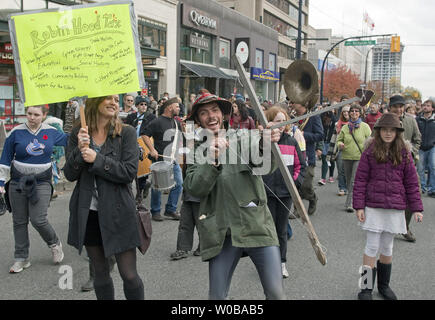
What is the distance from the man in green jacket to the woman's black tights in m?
0.60

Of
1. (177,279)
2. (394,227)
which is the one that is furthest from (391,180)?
(177,279)

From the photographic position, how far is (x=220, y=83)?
34.0 meters

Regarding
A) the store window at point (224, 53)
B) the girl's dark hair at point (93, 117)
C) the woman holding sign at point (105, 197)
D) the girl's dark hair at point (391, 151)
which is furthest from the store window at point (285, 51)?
the woman holding sign at point (105, 197)

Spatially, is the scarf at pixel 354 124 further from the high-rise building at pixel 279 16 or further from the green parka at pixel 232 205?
the high-rise building at pixel 279 16

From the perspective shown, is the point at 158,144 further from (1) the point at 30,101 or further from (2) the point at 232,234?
(2) the point at 232,234

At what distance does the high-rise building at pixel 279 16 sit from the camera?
43.6m

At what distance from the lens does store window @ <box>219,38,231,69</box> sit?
33.4 metres

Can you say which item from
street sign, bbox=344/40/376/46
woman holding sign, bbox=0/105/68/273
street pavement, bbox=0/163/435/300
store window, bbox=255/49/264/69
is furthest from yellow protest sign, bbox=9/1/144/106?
store window, bbox=255/49/264/69

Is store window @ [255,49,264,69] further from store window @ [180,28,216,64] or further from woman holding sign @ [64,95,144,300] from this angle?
woman holding sign @ [64,95,144,300]

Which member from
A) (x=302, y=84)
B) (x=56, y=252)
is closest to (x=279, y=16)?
(x=302, y=84)

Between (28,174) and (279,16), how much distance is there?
4920 cm

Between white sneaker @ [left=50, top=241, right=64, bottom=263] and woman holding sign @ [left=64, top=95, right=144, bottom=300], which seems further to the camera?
white sneaker @ [left=50, top=241, right=64, bottom=263]

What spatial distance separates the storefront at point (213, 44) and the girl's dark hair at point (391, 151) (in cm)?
1868

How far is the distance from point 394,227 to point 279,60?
154ft
